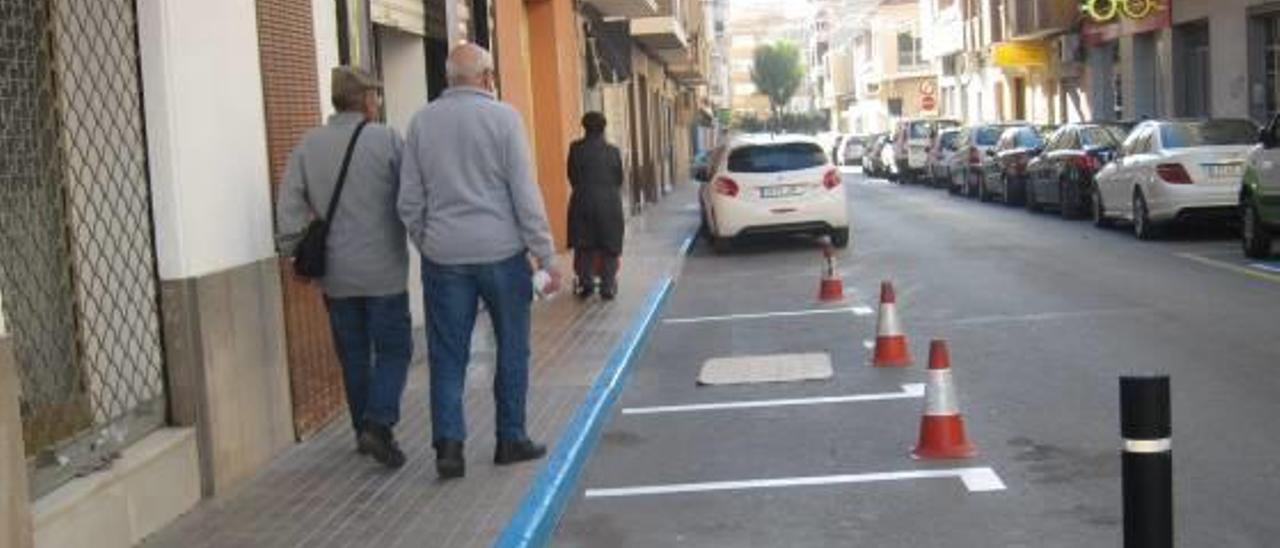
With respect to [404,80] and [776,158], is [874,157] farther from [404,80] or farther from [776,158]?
[404,80]

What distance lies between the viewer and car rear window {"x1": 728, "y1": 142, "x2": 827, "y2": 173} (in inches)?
800

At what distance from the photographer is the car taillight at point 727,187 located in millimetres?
20281

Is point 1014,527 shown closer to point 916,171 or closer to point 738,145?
point 738,145

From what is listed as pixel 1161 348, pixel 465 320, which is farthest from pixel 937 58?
pixel 465 320

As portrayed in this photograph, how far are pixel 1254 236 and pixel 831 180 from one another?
18.5 feet

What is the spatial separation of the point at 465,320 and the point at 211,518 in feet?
4.38

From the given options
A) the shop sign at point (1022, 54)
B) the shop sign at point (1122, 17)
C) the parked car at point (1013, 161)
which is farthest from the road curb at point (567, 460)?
the shop sign at point (1022, 54)

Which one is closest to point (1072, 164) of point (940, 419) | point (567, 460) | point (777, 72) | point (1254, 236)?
point (1254, 236)

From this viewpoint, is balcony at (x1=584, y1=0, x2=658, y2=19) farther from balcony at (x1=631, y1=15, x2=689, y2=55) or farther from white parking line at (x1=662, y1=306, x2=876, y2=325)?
white parking line at (x1=662, y1=306, x2=876, y2=325)

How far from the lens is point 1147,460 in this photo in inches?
142

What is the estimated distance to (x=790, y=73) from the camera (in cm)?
13288

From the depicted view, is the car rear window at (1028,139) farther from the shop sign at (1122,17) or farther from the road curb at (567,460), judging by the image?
the road curb at (567,460)

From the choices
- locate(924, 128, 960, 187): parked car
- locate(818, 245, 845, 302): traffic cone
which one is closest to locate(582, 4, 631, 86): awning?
locate(924, 128, 960, 187): parked car

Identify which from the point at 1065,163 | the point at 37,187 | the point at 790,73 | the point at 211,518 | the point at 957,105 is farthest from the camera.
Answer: the point at 790,73
